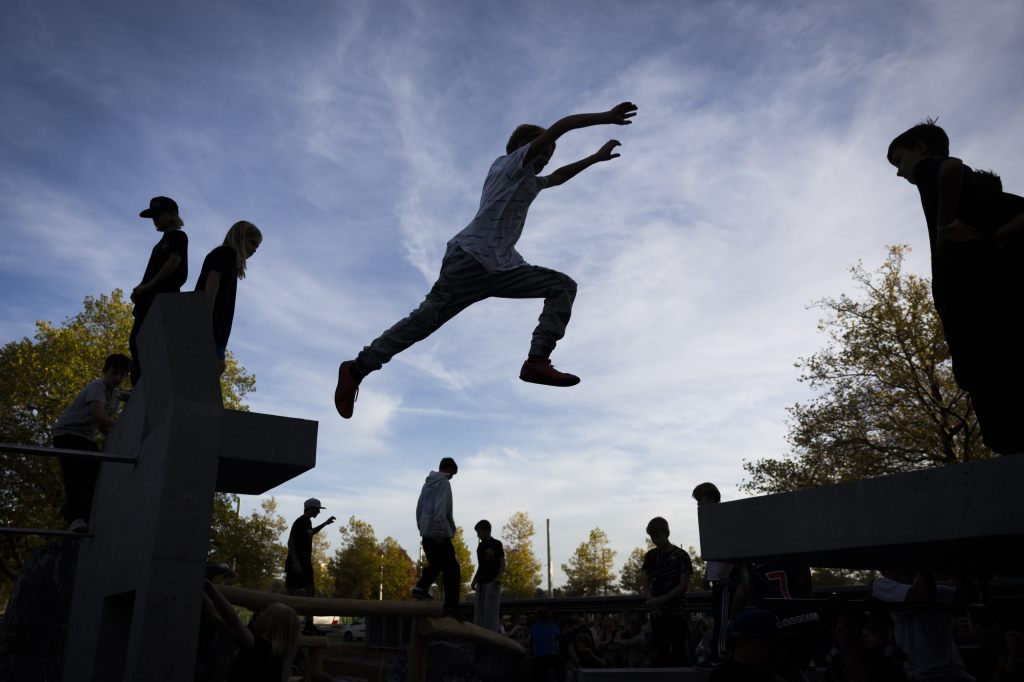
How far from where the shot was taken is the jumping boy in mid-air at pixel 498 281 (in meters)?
5.53

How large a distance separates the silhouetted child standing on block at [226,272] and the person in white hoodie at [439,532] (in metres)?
3.89

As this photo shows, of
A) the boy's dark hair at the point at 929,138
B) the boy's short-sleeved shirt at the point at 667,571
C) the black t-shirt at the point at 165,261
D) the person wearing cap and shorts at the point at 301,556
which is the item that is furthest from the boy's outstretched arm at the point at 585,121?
the person wearing cap and shorts at the point at 301,556

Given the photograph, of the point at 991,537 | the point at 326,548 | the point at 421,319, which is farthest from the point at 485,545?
the point at 326,548

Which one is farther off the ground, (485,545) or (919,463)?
(919,463)

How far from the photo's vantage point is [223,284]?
524 cm

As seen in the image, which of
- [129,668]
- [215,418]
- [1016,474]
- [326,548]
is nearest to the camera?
[1016,474]

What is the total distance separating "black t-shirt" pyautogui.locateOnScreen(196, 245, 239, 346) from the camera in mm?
5219

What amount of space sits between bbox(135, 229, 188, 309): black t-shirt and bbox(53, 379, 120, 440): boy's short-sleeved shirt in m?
0.86

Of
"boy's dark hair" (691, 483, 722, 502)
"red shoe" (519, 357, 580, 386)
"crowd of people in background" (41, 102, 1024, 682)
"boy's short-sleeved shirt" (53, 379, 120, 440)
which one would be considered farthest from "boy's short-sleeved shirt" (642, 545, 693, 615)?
"boy's short-sleeved shirt" (53, 379, 120, 440)

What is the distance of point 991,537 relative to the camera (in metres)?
2.65

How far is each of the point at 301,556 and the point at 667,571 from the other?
15.1 feet

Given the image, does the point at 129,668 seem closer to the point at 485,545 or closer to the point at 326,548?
the point at 485,545

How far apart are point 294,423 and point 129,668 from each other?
126 centimetres

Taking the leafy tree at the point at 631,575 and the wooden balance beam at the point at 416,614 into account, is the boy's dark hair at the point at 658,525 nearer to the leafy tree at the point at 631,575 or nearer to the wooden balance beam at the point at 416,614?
the wooden balance beam at the point at 416,614
